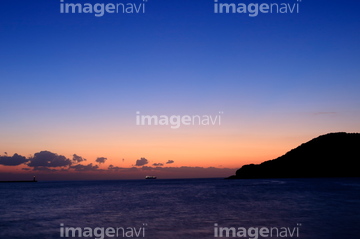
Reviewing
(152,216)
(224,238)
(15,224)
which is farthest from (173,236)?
(15,224)

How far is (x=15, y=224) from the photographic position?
3241 cm

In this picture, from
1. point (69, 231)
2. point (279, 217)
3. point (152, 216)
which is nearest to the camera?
point (69, 231)

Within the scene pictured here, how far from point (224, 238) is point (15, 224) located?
73.8 ft

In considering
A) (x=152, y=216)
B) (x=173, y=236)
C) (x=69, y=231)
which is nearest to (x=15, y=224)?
(x=69, y=231)

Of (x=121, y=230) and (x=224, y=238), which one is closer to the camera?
(x=224, y=238)

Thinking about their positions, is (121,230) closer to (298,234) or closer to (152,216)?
(152,216)

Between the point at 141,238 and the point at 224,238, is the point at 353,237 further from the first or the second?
the point at 141,238

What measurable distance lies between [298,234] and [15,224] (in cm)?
2761

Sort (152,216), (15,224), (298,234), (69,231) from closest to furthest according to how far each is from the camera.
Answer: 1. (298,234)
2. (69,231)
3. (15,224)
4. (152,216)

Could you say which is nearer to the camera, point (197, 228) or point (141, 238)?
Result: point (141, 238)

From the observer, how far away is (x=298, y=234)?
24.6m

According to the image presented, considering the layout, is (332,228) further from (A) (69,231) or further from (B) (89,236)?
(A) (69,231)

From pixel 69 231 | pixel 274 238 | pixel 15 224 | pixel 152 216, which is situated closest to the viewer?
pixel 274 238

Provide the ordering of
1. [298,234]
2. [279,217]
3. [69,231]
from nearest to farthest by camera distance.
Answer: [298,234]
[69,231]
[279,217]
